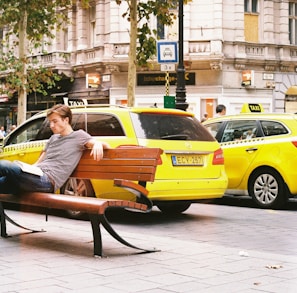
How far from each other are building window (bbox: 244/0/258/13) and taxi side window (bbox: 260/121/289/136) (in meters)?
20.0

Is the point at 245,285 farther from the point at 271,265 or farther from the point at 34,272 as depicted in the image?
the point at 34,272

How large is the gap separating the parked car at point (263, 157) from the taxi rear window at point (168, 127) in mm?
1928

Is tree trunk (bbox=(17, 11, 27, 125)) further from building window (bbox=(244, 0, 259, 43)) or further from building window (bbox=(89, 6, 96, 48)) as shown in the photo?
building window (bbox=(244, 0, 259, 43))

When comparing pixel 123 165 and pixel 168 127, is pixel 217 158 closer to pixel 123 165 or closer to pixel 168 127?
pixel 168 127

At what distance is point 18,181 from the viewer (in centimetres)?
720

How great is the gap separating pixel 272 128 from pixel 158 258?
5986mm

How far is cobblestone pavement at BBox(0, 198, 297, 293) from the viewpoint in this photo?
5.34 m

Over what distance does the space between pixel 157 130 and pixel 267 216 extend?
7.81 feet

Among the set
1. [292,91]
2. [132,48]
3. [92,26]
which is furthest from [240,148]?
[92,26]

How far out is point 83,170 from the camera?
7.70 meters

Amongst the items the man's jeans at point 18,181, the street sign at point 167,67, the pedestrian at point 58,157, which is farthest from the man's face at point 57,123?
→ the street sign at point 167,67

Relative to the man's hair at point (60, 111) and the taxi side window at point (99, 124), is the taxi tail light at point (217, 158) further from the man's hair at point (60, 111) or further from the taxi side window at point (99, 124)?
the man's hair at point (60, 111)

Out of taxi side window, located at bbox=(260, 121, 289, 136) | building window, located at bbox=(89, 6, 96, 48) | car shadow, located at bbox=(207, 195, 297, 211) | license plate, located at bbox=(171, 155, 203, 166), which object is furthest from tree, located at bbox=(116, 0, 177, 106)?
building window, located at bbox=(89, 6, 96, 48)

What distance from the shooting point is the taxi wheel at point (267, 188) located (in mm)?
11539
